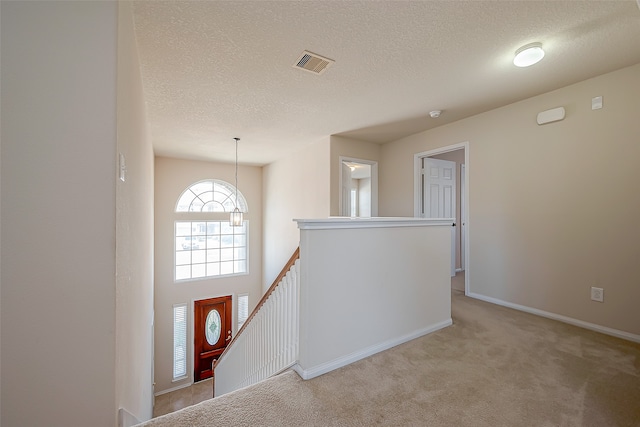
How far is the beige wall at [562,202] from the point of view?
228 cm

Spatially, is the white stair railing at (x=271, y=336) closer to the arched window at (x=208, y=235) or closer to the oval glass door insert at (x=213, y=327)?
the oval glass door insert at (x=213, y=327)

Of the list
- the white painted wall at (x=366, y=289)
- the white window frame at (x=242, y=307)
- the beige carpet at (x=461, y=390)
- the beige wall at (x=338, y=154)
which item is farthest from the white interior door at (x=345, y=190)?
the white window frame at (x=242, y=307)

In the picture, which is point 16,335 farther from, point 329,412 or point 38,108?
point 329,412

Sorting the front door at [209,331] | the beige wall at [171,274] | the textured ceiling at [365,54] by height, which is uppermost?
the textured ceiling at [365,54]

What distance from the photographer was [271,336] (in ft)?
7.48

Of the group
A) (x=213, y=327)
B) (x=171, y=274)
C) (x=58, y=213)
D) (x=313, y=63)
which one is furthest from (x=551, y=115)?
(x=213, y=327)

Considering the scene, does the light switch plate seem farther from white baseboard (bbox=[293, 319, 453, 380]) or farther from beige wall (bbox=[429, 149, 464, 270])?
white baseboard (bbox=[293, 319, 453, 380])

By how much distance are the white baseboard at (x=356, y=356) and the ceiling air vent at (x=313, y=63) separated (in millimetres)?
2293

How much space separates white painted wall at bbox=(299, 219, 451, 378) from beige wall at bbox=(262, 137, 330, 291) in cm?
204

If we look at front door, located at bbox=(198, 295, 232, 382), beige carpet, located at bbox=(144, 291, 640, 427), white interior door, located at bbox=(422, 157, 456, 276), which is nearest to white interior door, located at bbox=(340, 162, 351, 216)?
white interior door, located at bbox=(422, 157, 456, 276)

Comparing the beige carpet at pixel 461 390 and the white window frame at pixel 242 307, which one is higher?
the beige carpet at pixel 461 390

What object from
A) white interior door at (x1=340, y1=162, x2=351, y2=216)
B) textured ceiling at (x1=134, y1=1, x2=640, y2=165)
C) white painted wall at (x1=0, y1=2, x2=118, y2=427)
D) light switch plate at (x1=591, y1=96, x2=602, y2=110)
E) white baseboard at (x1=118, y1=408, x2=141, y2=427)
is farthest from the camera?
white interior door at (x1=340, y1=162, x2=351, y2=216)

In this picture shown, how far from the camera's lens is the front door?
19.1ft

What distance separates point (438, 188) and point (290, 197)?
2756 mm
